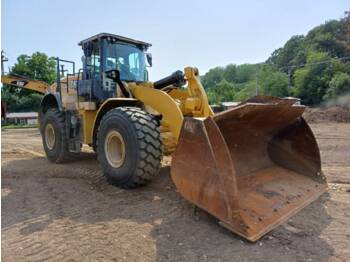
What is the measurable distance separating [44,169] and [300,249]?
5.08 m

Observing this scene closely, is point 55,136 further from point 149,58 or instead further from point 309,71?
point 309,71

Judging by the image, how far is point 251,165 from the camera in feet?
15.9

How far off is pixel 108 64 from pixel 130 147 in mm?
2165

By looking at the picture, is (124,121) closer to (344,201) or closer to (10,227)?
(10,227)

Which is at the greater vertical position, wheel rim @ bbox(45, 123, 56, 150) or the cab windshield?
the cab windshield

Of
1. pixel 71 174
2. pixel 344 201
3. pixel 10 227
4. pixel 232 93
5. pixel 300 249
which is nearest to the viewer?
pixel 300 249

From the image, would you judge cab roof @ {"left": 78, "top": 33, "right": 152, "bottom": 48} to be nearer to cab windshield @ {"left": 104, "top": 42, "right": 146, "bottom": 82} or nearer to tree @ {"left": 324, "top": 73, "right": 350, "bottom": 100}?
cab windshield @ {"left": 104, "top": 42, "right": 146, "bottom": 82}

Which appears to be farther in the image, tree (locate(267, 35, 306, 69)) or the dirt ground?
tree (locate(267, 35, 306, 69))

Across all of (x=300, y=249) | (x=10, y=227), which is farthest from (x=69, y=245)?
(x=300, y=249)

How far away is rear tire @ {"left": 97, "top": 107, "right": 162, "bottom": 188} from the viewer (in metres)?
4.56

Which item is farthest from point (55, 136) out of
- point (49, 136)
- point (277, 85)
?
point (277, 85)

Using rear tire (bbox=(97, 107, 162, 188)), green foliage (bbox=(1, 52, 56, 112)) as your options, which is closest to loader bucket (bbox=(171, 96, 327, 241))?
rear tire (bbox=(97, 107, 162, 188))

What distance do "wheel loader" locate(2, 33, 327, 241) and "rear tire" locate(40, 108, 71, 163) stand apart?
2 cm

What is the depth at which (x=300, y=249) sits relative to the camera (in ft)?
10.7
